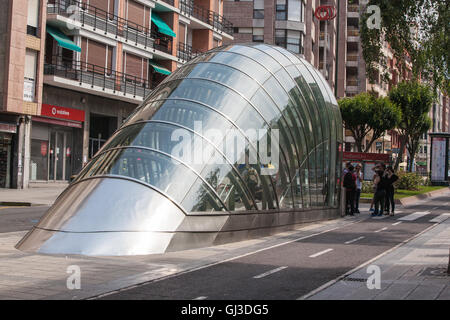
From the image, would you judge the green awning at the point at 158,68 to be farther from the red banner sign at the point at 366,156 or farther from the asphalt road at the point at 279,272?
the asphalt road at the point at 279,272

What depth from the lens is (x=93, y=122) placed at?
36.5 metres

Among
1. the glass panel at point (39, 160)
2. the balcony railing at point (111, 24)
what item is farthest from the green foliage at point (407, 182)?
the glass panel at point (39, 160)

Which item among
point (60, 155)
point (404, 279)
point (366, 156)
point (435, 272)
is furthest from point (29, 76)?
point (404, 279)

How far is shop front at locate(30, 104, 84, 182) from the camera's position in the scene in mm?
32281

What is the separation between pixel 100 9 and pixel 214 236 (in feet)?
84.2

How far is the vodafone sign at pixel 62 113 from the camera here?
31719mm

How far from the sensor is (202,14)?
46.8 meters

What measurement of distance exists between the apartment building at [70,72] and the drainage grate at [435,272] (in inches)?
950

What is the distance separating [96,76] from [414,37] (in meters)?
25.6

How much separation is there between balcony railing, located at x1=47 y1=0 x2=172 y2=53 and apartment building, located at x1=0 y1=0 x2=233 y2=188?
0.18 ft

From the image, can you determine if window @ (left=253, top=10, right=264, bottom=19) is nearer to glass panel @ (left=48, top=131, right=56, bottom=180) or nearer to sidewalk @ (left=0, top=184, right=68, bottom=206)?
glass panel @ (left=48, top=131, right=56, bottom=180)

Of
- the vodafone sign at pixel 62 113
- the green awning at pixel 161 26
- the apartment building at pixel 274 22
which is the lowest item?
the vodafone sign at pixel 62 113

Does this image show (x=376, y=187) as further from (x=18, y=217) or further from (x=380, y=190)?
(x=18, y=217)

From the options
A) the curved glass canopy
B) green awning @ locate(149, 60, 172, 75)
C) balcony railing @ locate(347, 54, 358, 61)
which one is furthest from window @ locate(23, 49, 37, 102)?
balcony railing @ locate(347, 54, 358, 61)
